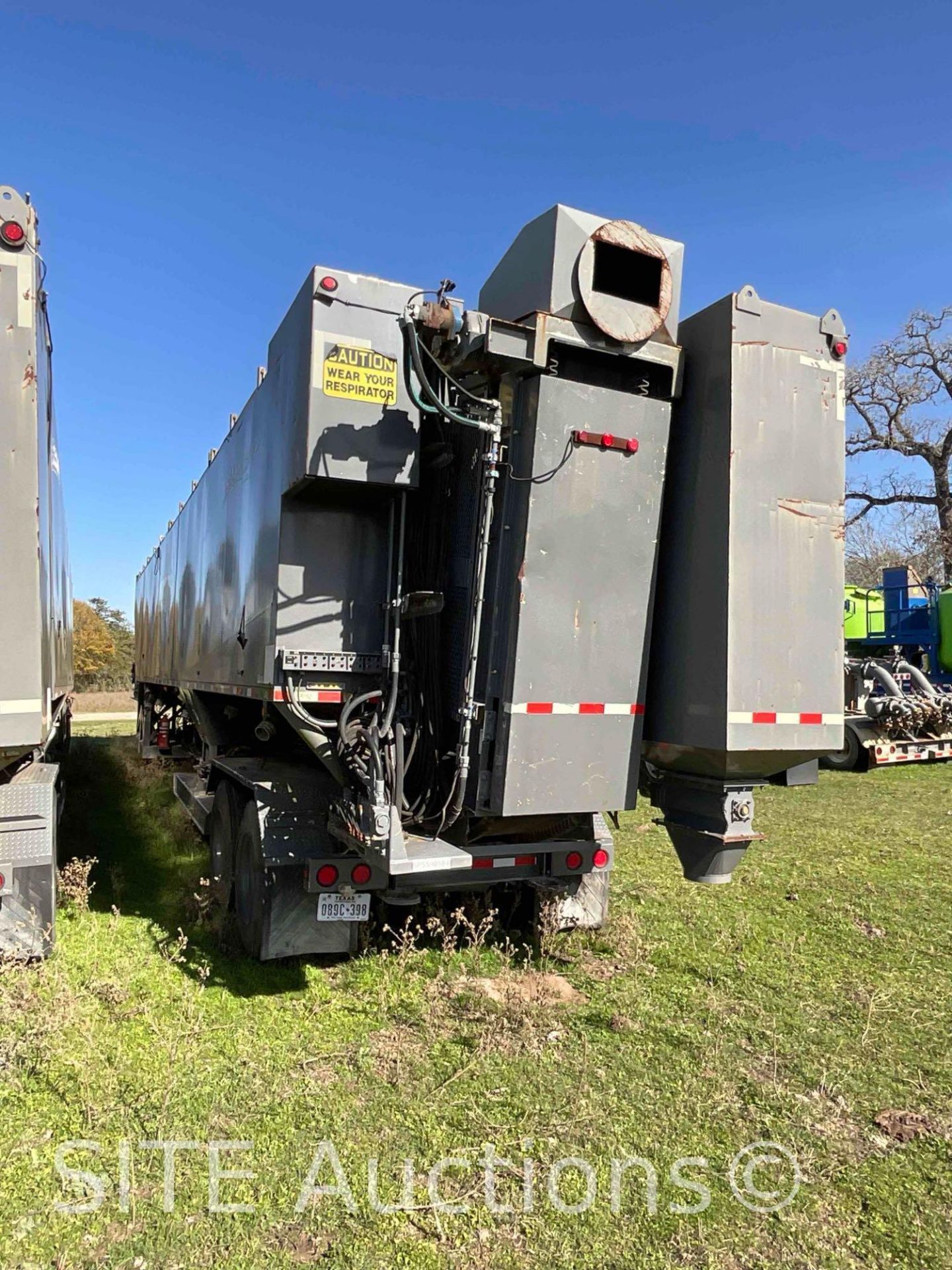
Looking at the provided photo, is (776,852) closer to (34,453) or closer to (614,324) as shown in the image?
(614,324)

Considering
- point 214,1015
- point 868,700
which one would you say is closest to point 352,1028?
point 214,1015

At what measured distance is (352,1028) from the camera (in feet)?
14.1

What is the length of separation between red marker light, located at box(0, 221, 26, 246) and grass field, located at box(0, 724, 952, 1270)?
348cm

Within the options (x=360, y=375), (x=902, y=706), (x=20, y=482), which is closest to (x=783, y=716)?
(x=360, y=375)

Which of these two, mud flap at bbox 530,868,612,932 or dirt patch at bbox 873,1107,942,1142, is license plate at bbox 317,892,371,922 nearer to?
mud flap at bbox 530,868,612,932

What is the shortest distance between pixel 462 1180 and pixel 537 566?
8.24 ft

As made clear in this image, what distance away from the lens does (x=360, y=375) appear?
14.5 ft

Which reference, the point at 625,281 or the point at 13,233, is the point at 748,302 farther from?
the point at 13,233

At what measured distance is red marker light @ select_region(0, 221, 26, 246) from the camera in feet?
12.6

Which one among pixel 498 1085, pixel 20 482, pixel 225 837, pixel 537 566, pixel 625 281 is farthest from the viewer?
pixel 225 837

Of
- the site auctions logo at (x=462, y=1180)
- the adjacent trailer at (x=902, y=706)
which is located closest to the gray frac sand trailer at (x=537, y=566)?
the site auctions logo at (x=462, y=1180)

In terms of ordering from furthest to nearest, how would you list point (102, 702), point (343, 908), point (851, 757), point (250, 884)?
1. point (102, 702)
2. point (851, 757)
3. point (250, 884)
4. point (343, 908)

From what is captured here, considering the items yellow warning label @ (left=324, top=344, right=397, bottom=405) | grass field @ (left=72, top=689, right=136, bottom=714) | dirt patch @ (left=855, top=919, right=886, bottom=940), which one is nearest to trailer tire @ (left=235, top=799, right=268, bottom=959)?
yellow warning label @ (left=324, top=344, right=397, bottom=405)

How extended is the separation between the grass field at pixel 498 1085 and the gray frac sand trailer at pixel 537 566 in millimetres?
649
